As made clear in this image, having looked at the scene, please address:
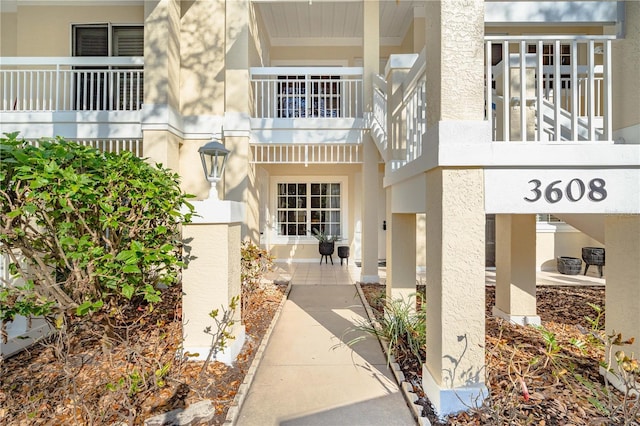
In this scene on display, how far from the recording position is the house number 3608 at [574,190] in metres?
2.58

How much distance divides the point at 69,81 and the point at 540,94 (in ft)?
31.0

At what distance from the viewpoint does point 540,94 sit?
108 inches

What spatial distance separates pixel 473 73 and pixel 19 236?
13.8 feet

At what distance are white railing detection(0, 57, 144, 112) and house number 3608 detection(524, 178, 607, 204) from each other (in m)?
7.20

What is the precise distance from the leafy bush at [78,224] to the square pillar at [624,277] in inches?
157

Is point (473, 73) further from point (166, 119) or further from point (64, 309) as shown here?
point (166, 119)

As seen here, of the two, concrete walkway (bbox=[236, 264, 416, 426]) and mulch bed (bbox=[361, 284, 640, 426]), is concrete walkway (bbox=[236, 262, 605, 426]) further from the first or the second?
mulch bed (bbox=[361, 284, 640, 426])

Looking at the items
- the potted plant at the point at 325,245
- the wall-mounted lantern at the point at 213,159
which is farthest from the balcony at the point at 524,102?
the potted plant at the point at 325,245

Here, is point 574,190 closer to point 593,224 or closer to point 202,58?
point 593,224

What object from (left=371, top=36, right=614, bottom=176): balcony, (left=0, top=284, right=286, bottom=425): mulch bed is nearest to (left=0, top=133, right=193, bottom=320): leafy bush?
(left=0, top=284, right=286, bottom=425): mulch bed

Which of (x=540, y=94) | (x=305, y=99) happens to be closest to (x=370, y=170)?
(x=305, y=99)

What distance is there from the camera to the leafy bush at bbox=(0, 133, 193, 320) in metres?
2.96

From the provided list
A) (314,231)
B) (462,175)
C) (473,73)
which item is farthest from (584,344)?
(314,231)

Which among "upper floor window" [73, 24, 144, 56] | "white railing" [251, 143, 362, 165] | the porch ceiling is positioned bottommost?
"white railing" [251, 143, 362, 165]
